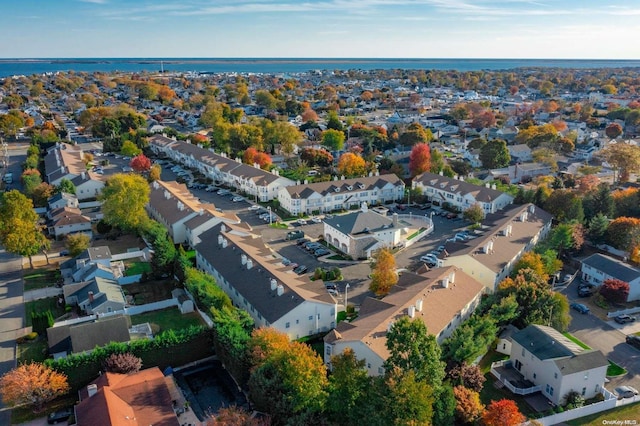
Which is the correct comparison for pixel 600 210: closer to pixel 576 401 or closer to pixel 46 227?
pixel 576 401

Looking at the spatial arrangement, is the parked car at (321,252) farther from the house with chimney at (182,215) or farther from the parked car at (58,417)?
the parked car at (58,417)

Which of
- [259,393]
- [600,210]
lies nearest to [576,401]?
[259,393]

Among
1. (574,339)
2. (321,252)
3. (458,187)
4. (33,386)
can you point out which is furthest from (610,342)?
(33,386)

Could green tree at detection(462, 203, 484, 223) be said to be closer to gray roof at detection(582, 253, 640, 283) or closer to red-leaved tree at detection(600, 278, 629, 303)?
gray roof at detection(582, 253, 640, 283)

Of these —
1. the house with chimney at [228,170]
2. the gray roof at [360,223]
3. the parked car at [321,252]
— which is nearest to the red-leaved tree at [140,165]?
the house with chimney at [228,170]

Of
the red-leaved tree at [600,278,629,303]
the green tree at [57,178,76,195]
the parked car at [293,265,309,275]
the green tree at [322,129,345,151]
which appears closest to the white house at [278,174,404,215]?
the parked car at [293,265,309,275]
